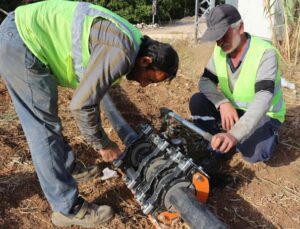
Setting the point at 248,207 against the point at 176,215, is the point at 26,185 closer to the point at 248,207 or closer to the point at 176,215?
the point at 176,215

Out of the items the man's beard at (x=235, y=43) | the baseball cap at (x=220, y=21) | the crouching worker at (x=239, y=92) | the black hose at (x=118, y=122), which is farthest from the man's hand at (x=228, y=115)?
the black hose at (x=118, y=122)

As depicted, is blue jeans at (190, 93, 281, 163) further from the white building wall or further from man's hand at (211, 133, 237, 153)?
the white building wall

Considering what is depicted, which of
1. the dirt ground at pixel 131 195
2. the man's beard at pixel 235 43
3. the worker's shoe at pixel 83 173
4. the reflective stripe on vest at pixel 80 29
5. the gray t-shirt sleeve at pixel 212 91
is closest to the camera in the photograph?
the reflective stripe on vest at pixel 80 29

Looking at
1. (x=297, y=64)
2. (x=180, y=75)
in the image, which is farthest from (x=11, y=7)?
(x=297, y=64)

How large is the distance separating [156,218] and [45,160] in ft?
2.96

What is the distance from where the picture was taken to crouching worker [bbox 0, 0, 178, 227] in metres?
2.55

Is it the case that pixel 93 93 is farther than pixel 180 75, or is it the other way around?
pixel 180 75

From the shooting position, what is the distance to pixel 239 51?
366cm

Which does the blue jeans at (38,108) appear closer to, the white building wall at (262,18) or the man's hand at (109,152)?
the man's hand at (109,152)

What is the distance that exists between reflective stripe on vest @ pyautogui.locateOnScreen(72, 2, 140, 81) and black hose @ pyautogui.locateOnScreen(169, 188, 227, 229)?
107cm

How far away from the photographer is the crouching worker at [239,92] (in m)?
3.38

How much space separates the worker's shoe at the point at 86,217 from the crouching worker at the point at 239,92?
39.7 inches

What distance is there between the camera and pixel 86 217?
316 centimetres

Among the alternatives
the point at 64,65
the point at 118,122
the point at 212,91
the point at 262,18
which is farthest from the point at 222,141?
the point at 262,18
